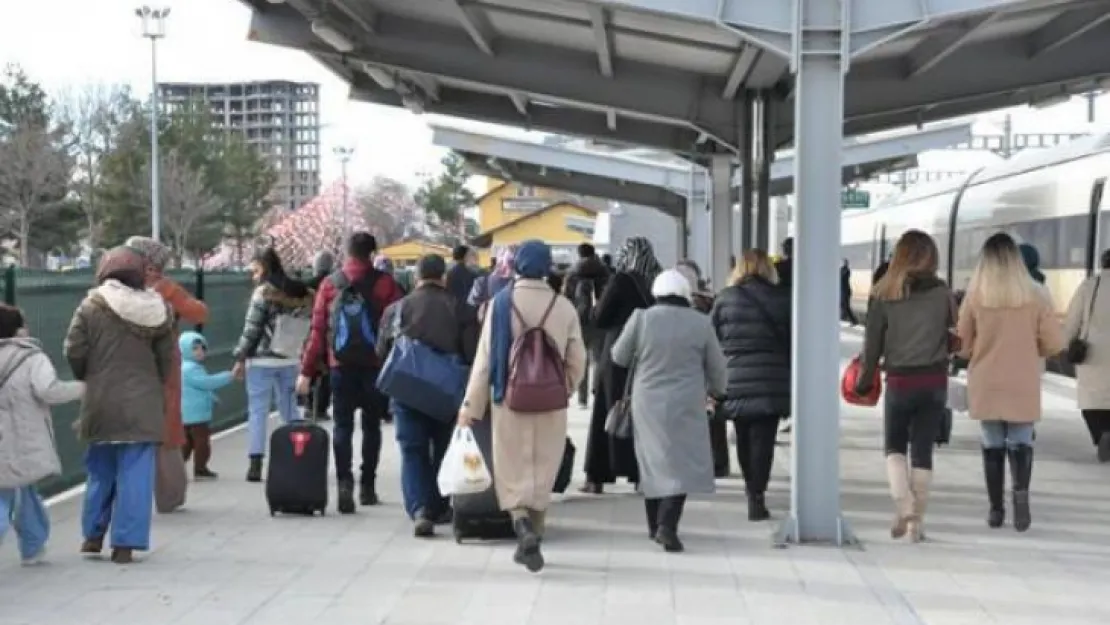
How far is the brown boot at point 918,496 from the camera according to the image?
375 inches

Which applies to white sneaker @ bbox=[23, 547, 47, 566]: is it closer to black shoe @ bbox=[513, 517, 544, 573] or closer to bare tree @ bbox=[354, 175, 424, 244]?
black shoe @ bbox=[513, 517, 544, 573]

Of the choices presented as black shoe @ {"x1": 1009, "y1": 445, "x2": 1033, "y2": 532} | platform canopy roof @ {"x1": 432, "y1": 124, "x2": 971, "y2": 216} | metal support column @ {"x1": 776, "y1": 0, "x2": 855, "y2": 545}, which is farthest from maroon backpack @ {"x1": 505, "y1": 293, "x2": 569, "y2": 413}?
platform canopy roof @ {"x1": 432, "y1": 124, "x2": 971, "y2": 216}

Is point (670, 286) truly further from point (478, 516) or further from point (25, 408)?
point (25, 408)

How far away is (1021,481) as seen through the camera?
10.0 m

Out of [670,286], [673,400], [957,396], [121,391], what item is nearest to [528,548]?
[673,400]

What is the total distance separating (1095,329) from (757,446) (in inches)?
162

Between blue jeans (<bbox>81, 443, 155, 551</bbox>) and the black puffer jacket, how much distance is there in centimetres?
366

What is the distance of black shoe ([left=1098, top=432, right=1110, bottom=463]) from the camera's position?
13.6 metres

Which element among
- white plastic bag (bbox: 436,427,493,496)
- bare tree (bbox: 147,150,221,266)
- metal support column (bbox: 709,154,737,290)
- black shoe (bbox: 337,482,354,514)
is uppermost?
bare tree (bbox: 147,150,221,266)

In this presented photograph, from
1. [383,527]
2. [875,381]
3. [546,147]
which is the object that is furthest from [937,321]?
[546,147]

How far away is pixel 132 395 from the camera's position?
855 cm

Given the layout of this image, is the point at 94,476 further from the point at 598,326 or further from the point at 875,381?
the point at 875,381

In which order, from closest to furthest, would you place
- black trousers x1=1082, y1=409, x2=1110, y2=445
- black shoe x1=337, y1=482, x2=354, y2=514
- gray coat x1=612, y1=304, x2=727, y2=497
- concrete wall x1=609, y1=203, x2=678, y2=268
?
gray coat x1=612, y1=304, x2=727, y2=497 → black shoe x1=337, y1=482, x2=354, y2=514 → black trousers x1=1082, y1=409, x2=1110, y2=445 → concrete wall x1=609, y1=203, x2=678, y2=268

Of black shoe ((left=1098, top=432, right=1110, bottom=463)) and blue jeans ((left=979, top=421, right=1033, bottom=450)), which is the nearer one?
blue jeans ((left=979, top=421, right=1033, bottom=450))
